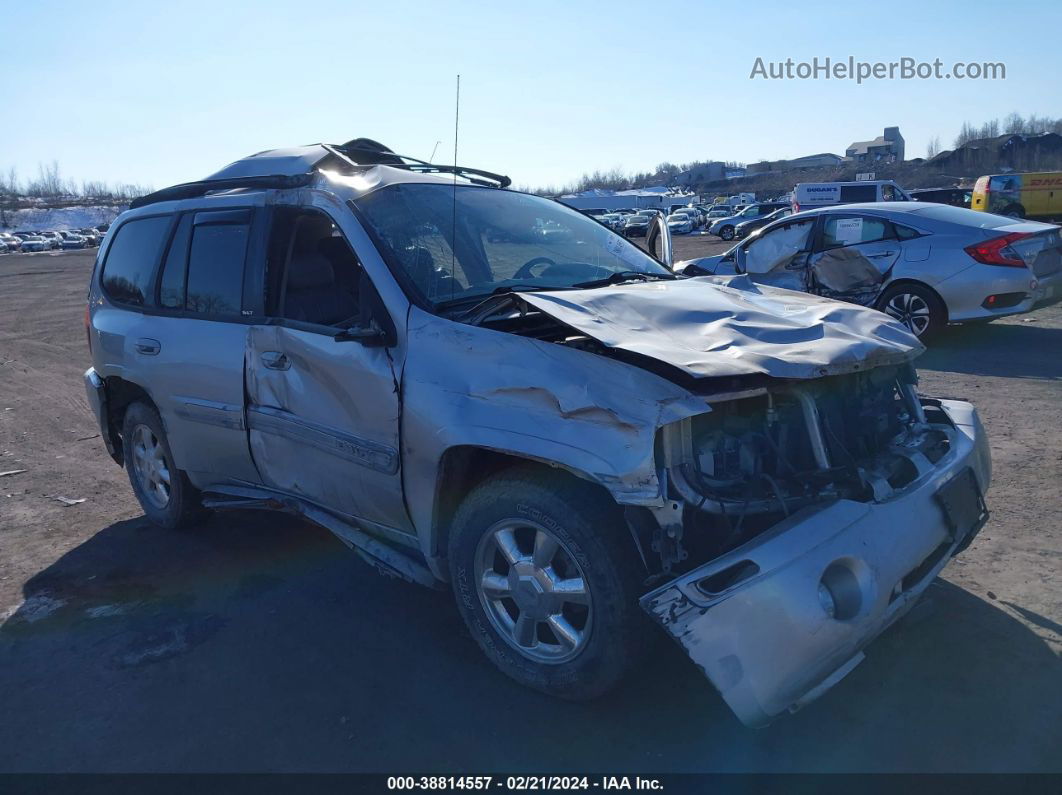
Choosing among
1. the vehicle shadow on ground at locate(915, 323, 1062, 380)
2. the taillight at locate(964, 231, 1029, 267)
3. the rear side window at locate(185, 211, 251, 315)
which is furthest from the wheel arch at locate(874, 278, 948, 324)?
the rear side window at locate(185, 211, 251, 315)

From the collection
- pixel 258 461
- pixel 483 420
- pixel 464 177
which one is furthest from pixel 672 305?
pixel 258 461

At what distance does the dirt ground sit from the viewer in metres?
2.90

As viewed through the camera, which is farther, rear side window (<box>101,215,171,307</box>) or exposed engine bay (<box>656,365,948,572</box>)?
rear side window (<box>101,215,171,307</box>)

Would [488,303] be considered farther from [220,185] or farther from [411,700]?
[220,185]

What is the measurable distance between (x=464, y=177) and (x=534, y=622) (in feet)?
8.65

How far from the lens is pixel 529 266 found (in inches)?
162

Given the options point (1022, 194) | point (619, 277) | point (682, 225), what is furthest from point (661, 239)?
Result: point (682, 225)

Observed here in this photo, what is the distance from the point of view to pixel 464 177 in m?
4.77

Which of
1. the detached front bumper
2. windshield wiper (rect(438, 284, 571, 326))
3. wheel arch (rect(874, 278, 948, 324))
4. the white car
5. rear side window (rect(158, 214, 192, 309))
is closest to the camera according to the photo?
the detached front bumper

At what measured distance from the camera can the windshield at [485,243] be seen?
377 centimetres

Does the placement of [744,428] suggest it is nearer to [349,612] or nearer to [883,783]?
[883,783]

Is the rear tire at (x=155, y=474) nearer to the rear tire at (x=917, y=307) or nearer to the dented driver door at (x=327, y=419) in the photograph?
the dented driver door at (x=327, y=419)

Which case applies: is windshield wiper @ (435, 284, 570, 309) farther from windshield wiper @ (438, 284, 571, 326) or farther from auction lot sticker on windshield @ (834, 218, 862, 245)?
auction lot sticker on windshield @ (834, 218, 862, 245)

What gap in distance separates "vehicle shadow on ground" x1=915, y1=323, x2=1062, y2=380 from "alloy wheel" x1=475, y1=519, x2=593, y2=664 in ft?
21.3
